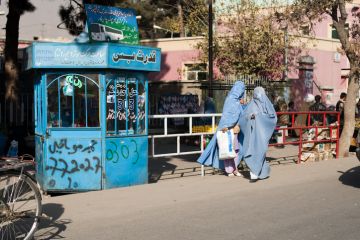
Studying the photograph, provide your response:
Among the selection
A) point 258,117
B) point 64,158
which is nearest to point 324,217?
point 258,117

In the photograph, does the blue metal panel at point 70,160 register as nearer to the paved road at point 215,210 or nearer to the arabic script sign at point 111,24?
the paved road at point 215,210

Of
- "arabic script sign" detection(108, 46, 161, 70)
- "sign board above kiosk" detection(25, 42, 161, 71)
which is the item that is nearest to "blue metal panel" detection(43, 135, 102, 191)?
"sign board above kiosk" detection(25, 42, 161, 71)

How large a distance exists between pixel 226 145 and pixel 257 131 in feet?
2.18

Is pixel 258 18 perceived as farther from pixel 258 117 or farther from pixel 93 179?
pixel 93 179

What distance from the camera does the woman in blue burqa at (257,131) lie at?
32.5 ft

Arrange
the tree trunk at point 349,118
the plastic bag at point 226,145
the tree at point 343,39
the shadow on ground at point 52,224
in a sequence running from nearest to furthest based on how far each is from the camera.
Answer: the shadow on ground at point 52,224
the plastic bag at point 226,145
the tree at point 343,39
the tree trunk at point 349,118

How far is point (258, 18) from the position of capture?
23141 mm

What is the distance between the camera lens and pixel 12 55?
49.3ft

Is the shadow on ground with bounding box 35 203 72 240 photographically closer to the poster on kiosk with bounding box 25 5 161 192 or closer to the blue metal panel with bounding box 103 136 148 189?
the poster on kiosk with bounding box 25 5 161 192

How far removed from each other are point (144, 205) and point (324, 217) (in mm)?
2574

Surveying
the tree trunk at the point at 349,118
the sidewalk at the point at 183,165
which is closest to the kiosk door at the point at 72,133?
the sidewalk at the point at 183,165

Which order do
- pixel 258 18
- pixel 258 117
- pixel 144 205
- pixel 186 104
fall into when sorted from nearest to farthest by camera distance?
pixel 144 205, pixel 258 117, pixel 186 104, pixel 258 18

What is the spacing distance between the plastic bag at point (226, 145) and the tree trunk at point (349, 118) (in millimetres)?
5126

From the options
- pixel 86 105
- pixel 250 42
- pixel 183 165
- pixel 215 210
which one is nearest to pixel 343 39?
pixel 183 165
